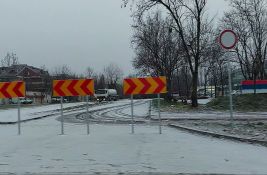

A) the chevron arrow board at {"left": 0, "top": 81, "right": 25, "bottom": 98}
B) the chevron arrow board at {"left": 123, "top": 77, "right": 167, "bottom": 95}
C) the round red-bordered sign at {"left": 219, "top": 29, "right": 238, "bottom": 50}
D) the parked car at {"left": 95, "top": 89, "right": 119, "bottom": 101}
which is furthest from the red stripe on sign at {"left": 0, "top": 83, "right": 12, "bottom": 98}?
the parked car at {"left": 95, "top": 89, "right": 119, "bottom": 101}

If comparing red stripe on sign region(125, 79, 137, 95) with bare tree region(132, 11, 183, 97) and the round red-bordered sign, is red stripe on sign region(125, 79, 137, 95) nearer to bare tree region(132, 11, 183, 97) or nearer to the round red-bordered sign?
the round red-bordered sign

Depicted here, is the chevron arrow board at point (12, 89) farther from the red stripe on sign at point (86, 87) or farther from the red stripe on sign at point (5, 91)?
the red stripe on sign at point (86, 87)

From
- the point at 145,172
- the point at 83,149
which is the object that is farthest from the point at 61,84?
the point at 145,172

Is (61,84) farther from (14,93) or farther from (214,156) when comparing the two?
(214,156)

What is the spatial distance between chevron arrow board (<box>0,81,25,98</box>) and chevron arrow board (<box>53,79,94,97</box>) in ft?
4.56

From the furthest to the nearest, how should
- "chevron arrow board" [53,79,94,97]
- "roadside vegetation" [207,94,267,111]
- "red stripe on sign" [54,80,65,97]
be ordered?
"roadside vegetation" [207,94,267,111] < "red stripe on sign" [54,80,65,97] < "chevron arrow board" [53,79,94,97]

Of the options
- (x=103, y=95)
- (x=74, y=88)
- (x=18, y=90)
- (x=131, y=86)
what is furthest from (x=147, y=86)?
(x=103, y=95)

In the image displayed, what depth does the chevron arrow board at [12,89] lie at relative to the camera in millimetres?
18453

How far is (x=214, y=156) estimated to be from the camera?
36.3ft

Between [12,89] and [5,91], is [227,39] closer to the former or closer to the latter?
[12,89]

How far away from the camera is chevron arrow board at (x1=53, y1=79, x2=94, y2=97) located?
17.9 m

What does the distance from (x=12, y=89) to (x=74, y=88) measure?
249cm

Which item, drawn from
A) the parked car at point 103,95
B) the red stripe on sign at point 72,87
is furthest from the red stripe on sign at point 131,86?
the parked car at point 103,95

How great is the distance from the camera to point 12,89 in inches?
731
